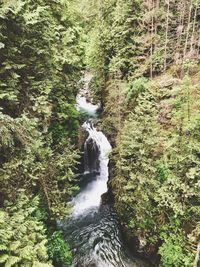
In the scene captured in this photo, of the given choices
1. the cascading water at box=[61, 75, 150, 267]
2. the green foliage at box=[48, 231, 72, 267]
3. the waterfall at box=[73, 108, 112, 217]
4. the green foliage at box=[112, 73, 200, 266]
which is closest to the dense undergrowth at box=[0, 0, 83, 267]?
the green foliage at box=[48, 231, 72, 267]

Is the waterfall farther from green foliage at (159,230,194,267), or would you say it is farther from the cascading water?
green foliage at (159,230,194,267)

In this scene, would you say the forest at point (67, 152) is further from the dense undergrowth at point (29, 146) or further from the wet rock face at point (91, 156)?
the wet rock face at point (91, 156)

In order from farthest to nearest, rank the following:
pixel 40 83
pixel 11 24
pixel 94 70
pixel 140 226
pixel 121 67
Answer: pixel 94 70
pixel 121 67
pixel 140 226
pixel 40 83
pixel 11 24

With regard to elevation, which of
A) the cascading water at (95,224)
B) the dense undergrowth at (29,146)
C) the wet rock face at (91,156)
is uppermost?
the dense undergrowth at (29,146)

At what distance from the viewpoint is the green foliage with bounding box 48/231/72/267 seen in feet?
39.4

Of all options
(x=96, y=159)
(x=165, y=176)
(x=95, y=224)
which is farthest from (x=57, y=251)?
(x=96, y=159)

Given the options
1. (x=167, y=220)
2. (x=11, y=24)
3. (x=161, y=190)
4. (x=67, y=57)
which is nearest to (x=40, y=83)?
(x=11, y=24)

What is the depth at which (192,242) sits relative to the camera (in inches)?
441

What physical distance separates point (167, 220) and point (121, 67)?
1130 cm

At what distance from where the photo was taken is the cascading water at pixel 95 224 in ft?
46.3

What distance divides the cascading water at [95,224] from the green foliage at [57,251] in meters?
1.56

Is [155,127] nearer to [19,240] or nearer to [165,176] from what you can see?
[165,176]

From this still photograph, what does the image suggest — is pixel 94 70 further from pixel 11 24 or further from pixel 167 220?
pixel 167 220

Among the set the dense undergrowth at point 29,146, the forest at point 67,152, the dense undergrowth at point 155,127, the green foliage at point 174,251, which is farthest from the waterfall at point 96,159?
the green foliage at point 174,251
